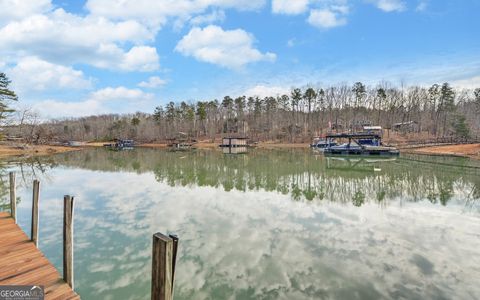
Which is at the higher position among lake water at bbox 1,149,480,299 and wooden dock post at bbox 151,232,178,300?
wooden dock post at bbox 151,232,178,300

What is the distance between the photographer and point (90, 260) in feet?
23.9

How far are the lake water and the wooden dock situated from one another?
979mm

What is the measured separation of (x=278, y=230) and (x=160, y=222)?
4789 mm

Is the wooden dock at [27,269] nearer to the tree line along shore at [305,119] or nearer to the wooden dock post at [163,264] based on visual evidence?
the wooden dock post at [163,264]

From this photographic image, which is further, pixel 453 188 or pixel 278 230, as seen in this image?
pixel 453 188

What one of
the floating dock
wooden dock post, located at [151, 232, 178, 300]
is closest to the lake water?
wooden dock post, located at [151, 232, 178, 300]

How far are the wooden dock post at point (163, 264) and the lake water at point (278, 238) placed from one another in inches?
125

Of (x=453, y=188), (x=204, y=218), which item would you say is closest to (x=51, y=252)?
(x=204, y=218)

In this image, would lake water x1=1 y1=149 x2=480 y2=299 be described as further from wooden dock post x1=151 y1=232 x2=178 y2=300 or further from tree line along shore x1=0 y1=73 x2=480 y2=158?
tree line along shore x1=0 y1=73 x2=480 y2=158

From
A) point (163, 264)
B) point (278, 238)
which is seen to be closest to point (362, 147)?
point (278, 238)

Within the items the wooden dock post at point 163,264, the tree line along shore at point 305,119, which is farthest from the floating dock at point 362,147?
the wooden dock post at point 163,264

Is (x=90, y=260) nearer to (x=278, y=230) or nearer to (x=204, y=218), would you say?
(x=204, y=218)

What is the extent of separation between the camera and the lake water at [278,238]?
595cm

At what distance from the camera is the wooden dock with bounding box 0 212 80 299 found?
14.9 feet
